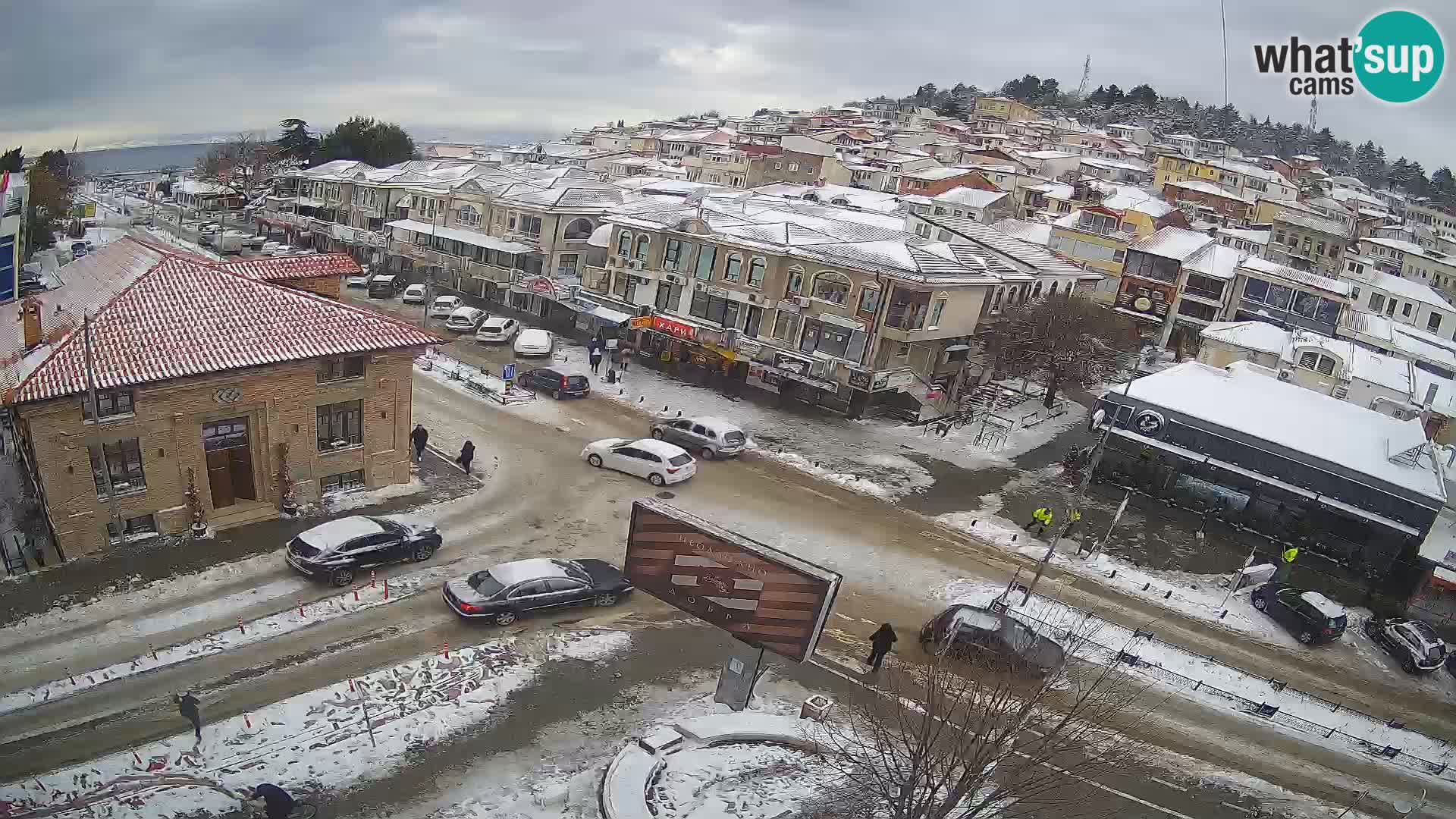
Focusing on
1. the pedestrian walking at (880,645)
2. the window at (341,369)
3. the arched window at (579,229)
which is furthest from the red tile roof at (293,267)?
the arched window at (579,229)

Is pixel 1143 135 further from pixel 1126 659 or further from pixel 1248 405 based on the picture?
pixel 1126 659

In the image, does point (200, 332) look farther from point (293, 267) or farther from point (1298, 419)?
point (1298, 419)

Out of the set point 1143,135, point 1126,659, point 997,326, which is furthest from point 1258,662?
point 1143,135

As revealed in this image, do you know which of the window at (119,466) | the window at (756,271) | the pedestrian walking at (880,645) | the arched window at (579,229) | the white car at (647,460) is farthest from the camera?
the arched window at (579,229)

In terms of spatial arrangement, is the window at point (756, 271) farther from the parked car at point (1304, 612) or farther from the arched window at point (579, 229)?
the parked car at point (1304, 612)

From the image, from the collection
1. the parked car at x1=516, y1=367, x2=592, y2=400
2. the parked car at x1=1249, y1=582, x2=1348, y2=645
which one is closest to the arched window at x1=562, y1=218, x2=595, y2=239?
the parked car at x1=516, y1=367, x2=592, y2=400
